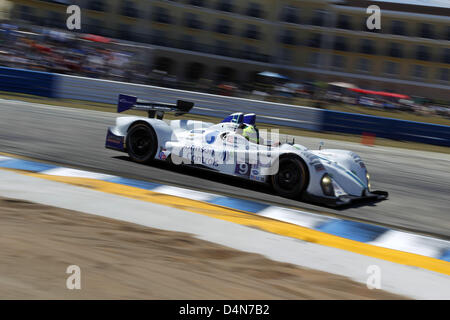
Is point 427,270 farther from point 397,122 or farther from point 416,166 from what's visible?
point 397,122

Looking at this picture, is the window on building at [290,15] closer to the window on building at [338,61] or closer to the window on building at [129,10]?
the window on building at [338,61]

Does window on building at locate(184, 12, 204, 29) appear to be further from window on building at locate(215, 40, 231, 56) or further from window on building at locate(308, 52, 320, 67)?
window on building at locate(308, 52, 320, 67)

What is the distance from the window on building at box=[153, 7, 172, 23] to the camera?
1345 inches

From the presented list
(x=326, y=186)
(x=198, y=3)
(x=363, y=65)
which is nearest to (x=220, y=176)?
(x=326, y=186)

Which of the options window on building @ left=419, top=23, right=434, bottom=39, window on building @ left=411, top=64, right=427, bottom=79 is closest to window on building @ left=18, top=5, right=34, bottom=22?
Result: window on building @ left=411, top=64, right=427, bottom=79

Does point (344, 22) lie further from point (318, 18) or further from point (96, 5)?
point (96, 5)

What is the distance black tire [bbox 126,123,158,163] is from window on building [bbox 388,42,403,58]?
33.7 m

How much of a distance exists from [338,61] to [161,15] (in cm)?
1327

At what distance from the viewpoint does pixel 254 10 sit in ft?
117

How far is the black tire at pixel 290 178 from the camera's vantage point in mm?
7207

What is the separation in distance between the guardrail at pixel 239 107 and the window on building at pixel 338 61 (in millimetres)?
22306
